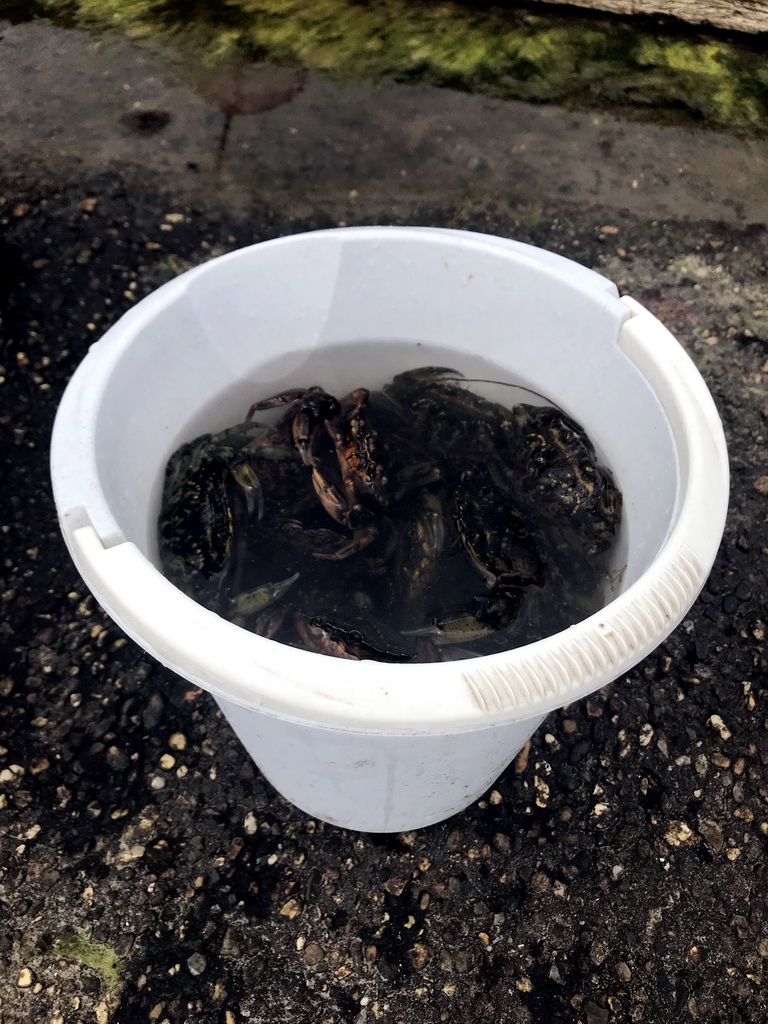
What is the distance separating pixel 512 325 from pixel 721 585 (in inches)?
54.2


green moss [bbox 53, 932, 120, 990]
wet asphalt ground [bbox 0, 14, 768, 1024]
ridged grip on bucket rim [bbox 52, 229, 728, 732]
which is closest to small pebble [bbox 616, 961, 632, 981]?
wet asphalt ground [bbox 0, 14, 768, 1024]

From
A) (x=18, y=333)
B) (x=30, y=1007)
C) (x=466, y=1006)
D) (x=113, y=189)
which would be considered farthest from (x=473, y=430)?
(x=113, y=189)

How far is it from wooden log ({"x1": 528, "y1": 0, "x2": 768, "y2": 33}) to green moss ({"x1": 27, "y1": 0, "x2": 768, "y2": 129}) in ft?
0.30

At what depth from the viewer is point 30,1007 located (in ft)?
6.44

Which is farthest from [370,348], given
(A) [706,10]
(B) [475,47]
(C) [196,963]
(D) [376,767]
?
(A) [706,10]

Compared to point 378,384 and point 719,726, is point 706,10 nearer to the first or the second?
point 378,384

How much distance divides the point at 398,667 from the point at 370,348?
1346 mm

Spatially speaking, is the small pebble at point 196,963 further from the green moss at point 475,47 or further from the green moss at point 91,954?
the green moss at point 475,47

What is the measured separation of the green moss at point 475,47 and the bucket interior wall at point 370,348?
3233mm

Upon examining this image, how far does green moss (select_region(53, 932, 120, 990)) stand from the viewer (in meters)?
2.01

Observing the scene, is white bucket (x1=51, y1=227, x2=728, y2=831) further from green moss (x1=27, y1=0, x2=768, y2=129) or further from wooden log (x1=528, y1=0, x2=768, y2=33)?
wooden log (x1=528, y1=0, x2=768, y2=33)

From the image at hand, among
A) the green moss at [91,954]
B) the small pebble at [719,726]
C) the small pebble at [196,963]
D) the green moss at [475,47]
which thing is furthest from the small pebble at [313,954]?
the green moss at [475,47]

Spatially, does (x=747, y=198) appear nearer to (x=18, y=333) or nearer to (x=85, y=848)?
(x=18, y=333)

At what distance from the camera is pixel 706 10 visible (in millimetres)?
4852
